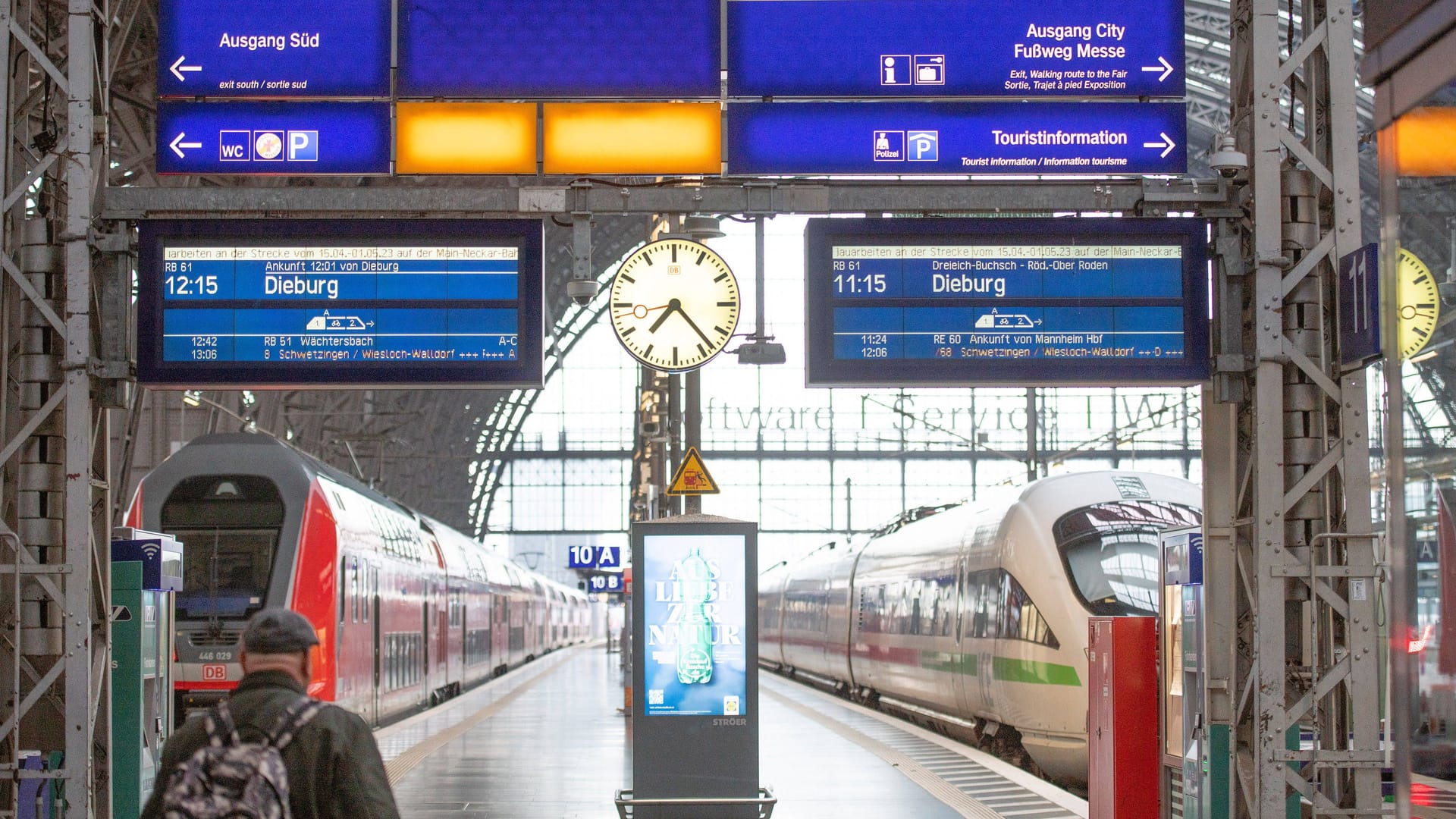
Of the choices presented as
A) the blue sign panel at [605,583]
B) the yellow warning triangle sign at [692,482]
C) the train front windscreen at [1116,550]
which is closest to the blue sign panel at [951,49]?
the yellow warning triangle sign at [692,482]

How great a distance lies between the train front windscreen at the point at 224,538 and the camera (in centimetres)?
1609

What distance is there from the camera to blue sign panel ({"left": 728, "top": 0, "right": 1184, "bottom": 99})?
8.88 metres

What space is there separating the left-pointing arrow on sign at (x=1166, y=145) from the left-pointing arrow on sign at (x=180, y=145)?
507 centimetres

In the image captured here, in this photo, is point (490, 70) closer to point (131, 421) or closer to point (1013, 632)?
point (1013, 632)

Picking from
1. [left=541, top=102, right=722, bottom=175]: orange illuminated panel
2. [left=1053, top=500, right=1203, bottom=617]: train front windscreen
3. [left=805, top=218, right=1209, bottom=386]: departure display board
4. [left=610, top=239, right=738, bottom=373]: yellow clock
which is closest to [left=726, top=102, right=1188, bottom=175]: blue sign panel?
[left=541, top=102, right=722, bottom=175]: orange illuminated panel

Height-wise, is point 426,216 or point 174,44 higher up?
point 174,44

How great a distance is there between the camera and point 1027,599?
15.4 m

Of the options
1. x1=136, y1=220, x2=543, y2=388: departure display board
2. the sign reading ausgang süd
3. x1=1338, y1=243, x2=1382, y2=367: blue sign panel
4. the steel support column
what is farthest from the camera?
the sign reading ausgang süd

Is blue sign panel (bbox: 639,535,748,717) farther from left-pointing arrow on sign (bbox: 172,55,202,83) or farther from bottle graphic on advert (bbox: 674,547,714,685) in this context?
left-pointing arrow on sign (bbox: 172,55,202,83)

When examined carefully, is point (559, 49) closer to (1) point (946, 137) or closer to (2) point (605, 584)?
(1) point (946, 137)

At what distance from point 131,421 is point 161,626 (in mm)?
10911

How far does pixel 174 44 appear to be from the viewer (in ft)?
29.1

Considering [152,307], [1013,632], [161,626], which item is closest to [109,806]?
[161,626]

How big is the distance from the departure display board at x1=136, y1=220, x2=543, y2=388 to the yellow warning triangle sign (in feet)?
17.2
